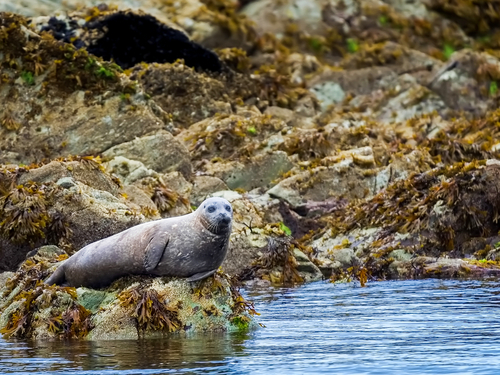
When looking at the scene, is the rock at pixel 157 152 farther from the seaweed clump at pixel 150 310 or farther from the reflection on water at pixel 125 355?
the reflection on water at pixel 125 355

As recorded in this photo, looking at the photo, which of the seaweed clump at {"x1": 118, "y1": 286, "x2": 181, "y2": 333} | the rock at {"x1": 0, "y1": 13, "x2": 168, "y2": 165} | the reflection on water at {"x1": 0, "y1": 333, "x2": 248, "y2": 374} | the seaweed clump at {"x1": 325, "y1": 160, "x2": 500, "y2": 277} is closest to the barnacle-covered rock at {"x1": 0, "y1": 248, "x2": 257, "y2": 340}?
the seaweed clump at {"x1": 118, "y1": 286, "x2": 181, "y2": 333}

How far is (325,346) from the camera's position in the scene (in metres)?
10.4

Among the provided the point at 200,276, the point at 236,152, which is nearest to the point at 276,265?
the point at 236,152

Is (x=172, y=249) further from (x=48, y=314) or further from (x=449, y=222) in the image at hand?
(x=449, y=222)

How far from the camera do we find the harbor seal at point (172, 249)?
11.5m

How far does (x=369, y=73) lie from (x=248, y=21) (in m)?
5.37

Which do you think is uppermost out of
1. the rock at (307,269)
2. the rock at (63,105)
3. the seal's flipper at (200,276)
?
the rock at (63,105)

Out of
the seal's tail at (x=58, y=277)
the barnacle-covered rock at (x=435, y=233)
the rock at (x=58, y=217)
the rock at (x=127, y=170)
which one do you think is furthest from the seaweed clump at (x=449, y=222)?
the seal's tail at (x=58, y=277)

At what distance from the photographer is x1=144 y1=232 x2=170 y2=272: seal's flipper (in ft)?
37.6

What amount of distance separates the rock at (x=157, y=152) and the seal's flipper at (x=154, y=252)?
9298mm

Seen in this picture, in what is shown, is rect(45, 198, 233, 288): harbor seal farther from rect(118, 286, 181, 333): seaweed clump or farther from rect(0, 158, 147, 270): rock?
rect(0, 158, 147, 270): rock

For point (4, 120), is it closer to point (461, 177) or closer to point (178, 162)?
point (178, 162)

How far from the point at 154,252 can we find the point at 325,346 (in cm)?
208

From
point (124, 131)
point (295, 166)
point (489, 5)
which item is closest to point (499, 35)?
point (489, 5)
